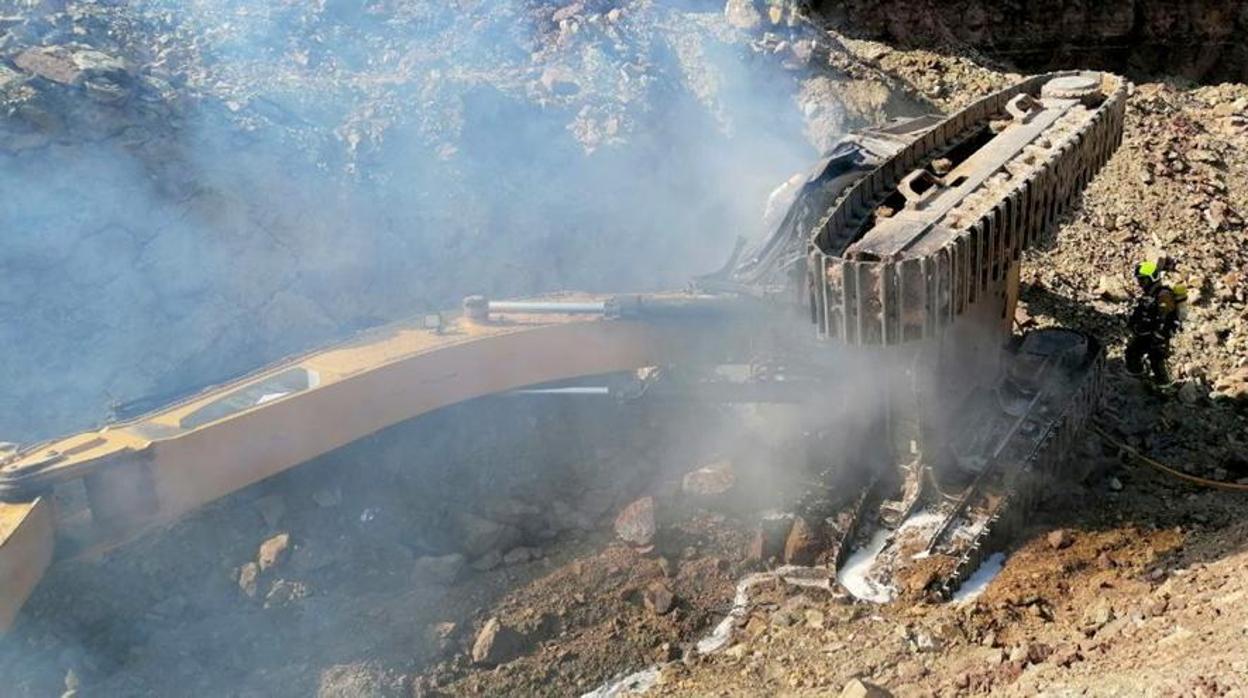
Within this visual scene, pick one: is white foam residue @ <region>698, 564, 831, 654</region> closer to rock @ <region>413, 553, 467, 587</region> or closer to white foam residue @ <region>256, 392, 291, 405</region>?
rock @ <region>413, 553, 467, 587</region>

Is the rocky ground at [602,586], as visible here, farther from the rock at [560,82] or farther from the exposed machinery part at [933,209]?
the rock at [560,82]

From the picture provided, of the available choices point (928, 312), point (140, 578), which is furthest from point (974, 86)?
point (140, 578)

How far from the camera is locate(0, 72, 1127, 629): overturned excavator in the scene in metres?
6.28

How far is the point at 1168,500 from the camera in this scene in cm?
768

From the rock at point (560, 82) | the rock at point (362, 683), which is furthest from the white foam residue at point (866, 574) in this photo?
the rock at point (560, 82)

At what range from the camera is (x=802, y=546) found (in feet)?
23.7

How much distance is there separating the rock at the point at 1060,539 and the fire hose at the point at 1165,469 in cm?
137

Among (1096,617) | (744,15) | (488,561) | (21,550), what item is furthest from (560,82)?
(1096,617)

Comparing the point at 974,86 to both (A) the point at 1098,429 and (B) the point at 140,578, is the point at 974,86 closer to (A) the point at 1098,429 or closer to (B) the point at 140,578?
(A) the point at 1098,429

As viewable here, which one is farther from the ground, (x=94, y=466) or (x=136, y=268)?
(x=136, y=268)

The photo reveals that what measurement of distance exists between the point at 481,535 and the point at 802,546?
211 centimetres

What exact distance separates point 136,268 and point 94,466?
3845mm

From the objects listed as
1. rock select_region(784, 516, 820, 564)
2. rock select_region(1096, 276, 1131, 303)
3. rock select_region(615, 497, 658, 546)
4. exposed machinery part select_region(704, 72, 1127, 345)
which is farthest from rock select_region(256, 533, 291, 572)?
rock select_region(1096, 276, 1131, 303)

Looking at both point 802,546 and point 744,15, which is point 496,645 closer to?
point 802,546
